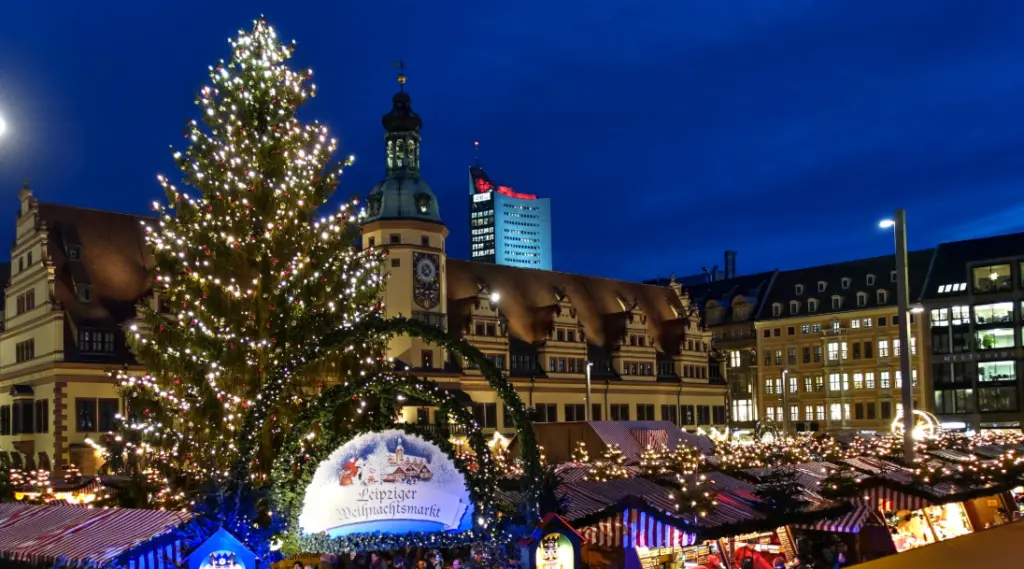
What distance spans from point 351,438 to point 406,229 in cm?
4567

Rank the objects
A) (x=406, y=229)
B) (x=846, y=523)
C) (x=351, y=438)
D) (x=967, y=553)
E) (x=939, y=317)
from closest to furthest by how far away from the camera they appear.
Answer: (x=967, y=553) < (x=351, y=438) < (x=846, y=523) < (x=406, y=229) < (x=939, y=317)

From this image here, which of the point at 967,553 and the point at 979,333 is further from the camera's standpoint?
the point at 979,333

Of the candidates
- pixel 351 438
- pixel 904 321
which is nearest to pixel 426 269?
pixel 904 321

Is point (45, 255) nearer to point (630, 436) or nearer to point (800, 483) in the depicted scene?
point (630, 436)

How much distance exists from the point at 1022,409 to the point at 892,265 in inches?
511

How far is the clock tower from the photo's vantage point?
5897cm

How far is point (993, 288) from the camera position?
73.3m

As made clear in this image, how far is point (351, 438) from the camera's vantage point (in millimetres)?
14320

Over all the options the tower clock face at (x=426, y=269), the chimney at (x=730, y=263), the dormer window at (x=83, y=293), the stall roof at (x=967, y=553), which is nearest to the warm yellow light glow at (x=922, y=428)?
the tower clock face at (x=426, y=269)

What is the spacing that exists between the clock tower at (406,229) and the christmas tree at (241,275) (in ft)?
120

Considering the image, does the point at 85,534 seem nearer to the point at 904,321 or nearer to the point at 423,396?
the point at 423,396

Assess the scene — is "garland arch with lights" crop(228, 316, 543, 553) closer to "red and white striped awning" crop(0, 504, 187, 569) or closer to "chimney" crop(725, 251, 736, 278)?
"red and white striped awning" crop(0, 504, 187, 569)

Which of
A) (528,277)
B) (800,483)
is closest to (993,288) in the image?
(528,277)

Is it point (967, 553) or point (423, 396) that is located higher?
point (423, 396)
